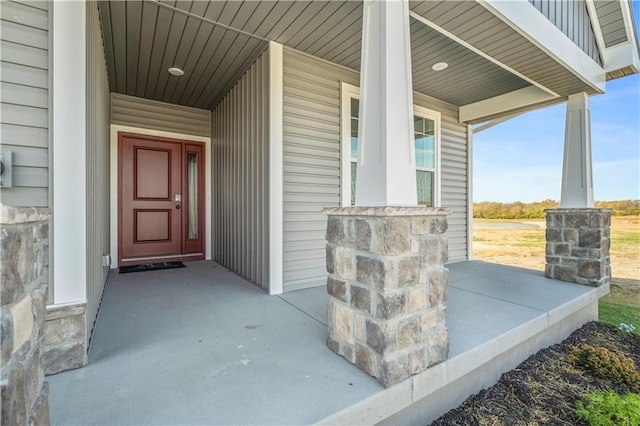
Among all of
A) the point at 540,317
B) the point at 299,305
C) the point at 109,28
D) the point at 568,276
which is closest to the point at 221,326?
the point at 299,305

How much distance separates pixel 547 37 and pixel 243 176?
12.1 feet

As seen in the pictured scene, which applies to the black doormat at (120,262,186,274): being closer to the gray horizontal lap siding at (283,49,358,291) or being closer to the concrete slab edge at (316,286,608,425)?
the gray horizontal lap siding at (283,49,358,291)

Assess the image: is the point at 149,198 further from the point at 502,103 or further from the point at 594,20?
the point at 594,20

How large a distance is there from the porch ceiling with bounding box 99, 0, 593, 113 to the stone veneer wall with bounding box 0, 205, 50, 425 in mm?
2507

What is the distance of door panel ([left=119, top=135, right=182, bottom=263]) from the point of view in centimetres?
446

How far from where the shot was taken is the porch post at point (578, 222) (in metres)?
3.61

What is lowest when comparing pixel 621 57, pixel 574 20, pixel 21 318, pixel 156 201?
pixel 21 318

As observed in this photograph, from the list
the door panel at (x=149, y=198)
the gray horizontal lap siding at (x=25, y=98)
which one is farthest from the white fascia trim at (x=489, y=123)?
the gray horizontal lap siding at (x=25, y=98)

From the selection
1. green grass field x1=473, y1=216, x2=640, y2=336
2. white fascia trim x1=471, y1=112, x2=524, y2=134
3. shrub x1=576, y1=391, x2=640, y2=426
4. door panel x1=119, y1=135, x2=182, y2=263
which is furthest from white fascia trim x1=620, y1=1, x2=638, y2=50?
door panel x1=119, y1=135, x2=182, y2=263

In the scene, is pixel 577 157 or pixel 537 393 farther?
pixel 577 157

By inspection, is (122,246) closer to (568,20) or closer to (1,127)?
(1,127)

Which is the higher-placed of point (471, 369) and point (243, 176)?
point (243, 176)

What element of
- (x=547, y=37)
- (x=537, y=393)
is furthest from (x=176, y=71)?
(x=537, y=393)

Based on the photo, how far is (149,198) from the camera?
4.65 m
